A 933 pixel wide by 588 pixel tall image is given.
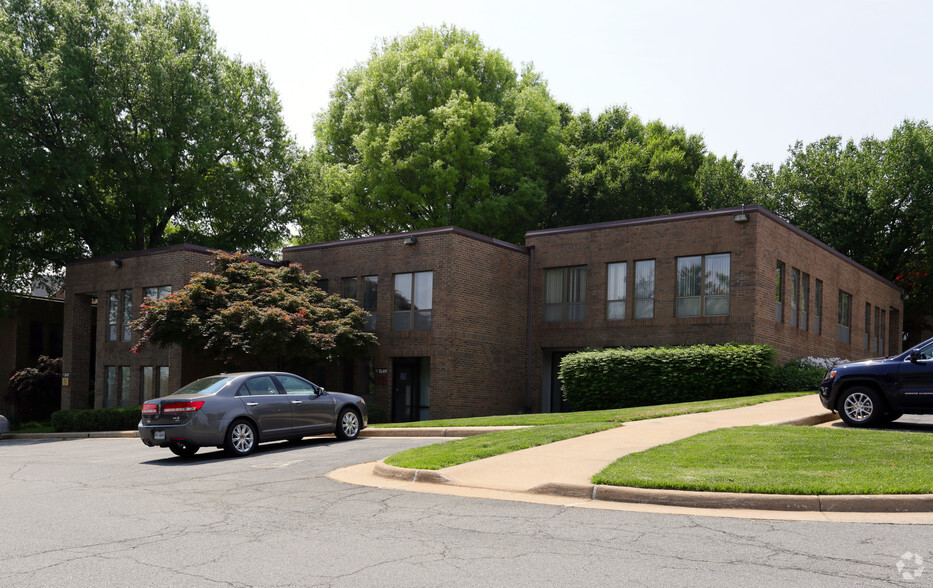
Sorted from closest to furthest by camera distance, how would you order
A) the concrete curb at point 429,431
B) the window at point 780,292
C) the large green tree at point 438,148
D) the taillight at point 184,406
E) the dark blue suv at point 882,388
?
1. the dark blue suv at point 882,388
2. the taillight at point 184,406
3. the concrete curb at point 429,431
4. the window at point 780,292
5. the large green tree at point 438,148

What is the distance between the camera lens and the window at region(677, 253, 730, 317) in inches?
991

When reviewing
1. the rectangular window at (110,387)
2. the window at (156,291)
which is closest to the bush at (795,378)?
the window at (156,291)

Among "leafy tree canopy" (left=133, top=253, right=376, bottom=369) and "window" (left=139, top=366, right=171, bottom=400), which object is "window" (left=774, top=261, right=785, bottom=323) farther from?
"window" (left=139, top=366, right=171, bottom=400)

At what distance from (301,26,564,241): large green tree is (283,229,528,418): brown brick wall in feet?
37.2

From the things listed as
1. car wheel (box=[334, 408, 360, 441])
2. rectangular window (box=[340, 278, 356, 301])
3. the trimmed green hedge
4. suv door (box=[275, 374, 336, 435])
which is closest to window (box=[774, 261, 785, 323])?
the trimmed green hedge

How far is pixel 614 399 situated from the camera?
2409 cm

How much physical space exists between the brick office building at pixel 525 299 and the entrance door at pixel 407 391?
0.05 metres

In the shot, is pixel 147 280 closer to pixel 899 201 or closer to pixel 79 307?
pixel 79 307

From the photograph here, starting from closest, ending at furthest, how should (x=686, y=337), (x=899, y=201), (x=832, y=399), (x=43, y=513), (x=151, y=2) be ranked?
(x=43, y=513) < (x=832, y=399) < (x=686, y=337) < (x=151, y=2) < (x=899, y=201)

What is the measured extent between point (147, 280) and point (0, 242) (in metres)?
9.38

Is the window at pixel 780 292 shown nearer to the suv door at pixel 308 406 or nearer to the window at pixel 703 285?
the window at pixel 703 285

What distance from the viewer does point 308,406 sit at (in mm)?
16469

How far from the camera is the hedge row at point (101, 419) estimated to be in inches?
1070

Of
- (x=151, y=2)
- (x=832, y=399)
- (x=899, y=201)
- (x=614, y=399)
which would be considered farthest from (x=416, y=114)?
(x=832, y=399)
